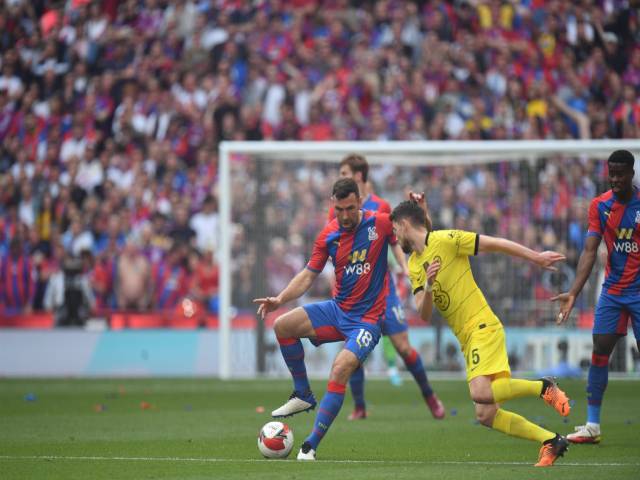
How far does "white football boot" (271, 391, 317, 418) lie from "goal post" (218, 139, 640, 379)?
9399 millimetres

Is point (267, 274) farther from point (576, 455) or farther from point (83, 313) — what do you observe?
point (576, 455)

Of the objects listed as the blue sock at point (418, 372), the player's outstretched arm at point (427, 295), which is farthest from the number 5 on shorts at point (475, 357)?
the blue sock at point (418, 372)

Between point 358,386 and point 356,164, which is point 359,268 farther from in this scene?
point 358,386

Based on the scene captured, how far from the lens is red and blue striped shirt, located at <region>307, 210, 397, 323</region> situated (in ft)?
32.8

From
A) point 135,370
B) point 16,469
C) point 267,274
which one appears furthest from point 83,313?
point 16,469

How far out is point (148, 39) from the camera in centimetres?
2558

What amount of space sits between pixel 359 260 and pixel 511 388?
1774 mm

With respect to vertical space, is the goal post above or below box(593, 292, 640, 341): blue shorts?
above

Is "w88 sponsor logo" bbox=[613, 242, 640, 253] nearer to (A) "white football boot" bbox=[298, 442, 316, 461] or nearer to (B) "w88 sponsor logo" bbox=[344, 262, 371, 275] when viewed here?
(B) "w88 sponsor logo" bbox=[344, 262, 371, 275]

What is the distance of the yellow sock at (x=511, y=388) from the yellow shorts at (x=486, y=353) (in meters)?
0.09

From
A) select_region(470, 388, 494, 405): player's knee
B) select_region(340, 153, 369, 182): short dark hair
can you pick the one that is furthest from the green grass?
select_region(340, 153, 369, 182): short dark hair

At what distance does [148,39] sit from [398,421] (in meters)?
14.8

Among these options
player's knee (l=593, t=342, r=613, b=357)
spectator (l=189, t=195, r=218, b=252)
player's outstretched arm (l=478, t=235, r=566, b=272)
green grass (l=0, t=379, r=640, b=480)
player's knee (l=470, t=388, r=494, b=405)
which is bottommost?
green grass (l=0, t=379, r=640, b=480)

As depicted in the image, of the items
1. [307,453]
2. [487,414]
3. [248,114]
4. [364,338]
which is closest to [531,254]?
[487,414]
